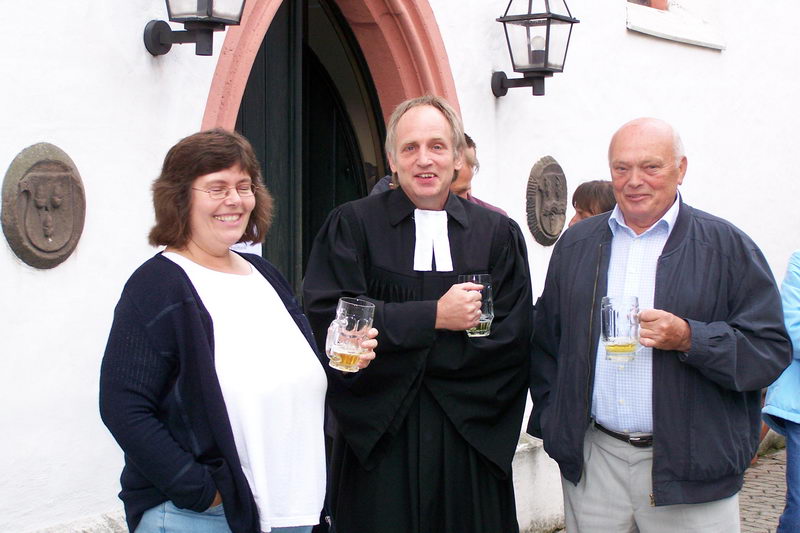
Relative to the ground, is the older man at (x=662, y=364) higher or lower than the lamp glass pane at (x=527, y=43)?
lower

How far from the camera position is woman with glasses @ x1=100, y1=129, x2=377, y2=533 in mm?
2770

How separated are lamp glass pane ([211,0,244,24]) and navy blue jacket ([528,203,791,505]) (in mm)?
1712

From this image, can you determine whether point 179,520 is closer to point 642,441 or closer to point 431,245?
point 431,245

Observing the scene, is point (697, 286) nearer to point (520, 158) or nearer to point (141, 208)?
point (141, 208)

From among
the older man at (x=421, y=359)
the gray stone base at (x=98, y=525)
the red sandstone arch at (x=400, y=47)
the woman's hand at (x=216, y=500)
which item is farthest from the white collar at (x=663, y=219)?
the red sandstone arch at (x=400, y=47)

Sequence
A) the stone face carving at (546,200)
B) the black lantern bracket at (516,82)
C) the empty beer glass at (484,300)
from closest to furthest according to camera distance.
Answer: the empty beer glass at (484,300), the black lantern bracket at (516,82), the stone face carving at (546,200)

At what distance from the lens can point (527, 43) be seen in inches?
247

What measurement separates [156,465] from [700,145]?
6710mm

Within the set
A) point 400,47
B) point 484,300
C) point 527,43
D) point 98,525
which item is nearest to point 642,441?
point 484,300

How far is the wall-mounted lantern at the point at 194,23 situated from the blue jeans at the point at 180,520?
200cm

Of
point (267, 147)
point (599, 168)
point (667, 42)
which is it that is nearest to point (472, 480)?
point (267, 147)

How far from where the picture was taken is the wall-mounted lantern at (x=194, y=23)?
13.9 feet

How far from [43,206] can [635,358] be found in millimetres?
2051

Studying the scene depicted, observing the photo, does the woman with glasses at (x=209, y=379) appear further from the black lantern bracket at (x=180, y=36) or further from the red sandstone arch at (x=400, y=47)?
the red sandstone arch at (x=400, y=47)
